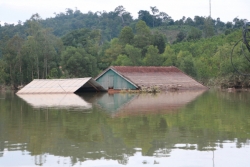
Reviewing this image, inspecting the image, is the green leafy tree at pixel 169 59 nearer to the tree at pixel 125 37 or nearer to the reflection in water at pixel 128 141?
the tree at pixel 125 37

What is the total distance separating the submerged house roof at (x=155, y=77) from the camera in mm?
36406

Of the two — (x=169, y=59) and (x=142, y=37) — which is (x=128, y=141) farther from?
(x=142, y=37)

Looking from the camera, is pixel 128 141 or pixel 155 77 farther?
pixel 155 77

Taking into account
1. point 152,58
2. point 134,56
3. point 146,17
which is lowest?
point 152,58

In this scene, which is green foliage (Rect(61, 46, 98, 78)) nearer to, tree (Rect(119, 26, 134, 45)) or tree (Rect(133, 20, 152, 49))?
tree (Rect(119, 26, 134, 45))

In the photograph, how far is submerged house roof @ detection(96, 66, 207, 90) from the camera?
1433 inches

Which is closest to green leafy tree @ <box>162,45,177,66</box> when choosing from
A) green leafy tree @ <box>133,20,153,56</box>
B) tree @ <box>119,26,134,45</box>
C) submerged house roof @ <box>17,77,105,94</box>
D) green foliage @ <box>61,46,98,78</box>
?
green leafy tree @ <box>133,20,153,56</box>

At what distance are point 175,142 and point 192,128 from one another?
2.04m

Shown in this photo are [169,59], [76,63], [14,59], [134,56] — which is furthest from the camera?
[134,56]

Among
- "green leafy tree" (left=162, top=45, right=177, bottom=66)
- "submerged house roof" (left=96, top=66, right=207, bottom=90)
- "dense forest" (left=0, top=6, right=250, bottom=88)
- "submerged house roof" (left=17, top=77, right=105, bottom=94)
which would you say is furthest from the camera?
"green leafy tree" (left=162, top=45, right=177, bottom=66)

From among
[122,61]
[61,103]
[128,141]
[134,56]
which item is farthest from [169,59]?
[128,141]

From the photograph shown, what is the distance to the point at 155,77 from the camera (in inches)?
1489

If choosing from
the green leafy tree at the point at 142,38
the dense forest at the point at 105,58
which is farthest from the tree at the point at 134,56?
the green leafy tree at the point at 142,38

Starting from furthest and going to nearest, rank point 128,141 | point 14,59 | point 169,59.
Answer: point 169,59, point 14,59, point 128,141
